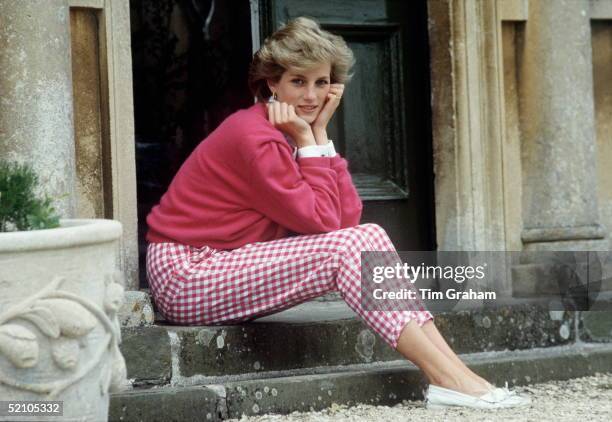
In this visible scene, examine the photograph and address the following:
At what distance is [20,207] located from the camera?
9.66 ft

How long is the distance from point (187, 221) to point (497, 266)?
188cm

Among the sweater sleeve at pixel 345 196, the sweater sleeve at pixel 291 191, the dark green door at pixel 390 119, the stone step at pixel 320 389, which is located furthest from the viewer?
the dark green door at pixel 390 119

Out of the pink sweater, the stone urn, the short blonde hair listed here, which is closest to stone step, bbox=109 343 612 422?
the pink sweater

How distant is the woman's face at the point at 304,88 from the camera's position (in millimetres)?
4145

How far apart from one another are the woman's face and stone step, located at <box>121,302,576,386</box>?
0.77 metres

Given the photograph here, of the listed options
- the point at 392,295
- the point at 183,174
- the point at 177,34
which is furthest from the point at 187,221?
the point at 177,34

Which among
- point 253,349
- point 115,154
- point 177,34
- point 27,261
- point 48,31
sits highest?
point 177,34

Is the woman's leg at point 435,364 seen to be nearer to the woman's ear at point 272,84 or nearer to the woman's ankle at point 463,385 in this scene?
the woman's ankle at point 463,385

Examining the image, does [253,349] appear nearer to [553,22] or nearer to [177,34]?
[553,22]

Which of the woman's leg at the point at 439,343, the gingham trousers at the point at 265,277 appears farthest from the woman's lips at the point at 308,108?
the woman's leg at the point at 439,343

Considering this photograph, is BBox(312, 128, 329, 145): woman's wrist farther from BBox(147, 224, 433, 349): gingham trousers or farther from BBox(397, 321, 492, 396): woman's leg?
BBox(397, 321, 492, 396): woman's leg

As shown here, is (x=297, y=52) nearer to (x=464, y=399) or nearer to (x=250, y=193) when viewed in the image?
(x=250, y=193)

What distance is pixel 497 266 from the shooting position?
5391mm

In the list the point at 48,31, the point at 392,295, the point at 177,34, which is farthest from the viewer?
the point at 177,34
